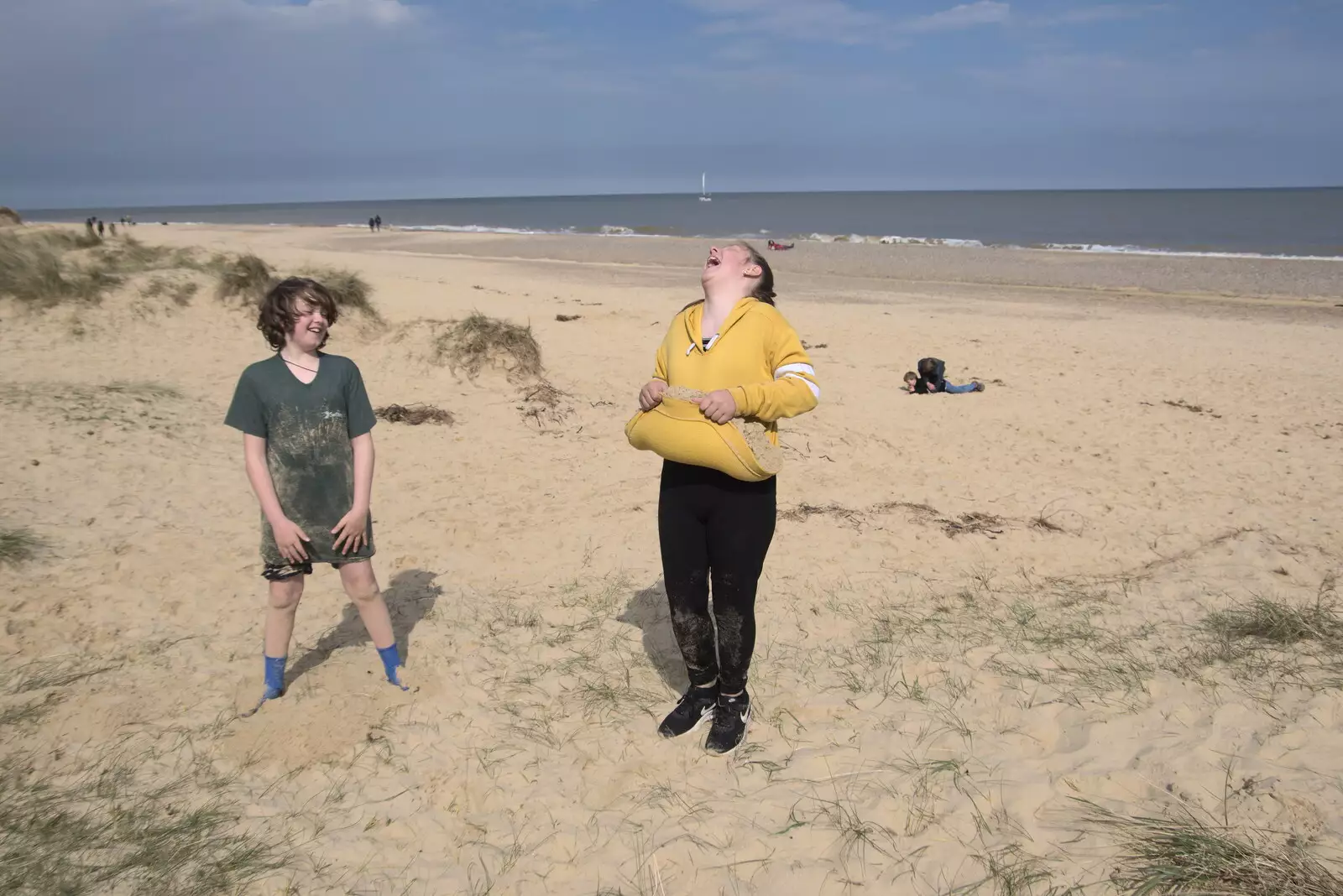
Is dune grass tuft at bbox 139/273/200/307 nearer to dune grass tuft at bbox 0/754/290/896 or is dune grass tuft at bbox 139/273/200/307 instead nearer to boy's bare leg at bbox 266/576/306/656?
boy's bare leg at bbox 266/576/306/656

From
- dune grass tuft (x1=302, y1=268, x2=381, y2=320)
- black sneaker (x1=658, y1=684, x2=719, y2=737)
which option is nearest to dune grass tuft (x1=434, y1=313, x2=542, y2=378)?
dune grass tuft (x1=302, y1=268, x2=381, y2=320)

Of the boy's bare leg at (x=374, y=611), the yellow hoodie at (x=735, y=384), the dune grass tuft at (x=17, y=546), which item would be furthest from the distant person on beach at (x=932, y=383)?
the dune grass tuft at (x=17, y=546)

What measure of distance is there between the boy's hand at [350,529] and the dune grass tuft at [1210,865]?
2.94 m

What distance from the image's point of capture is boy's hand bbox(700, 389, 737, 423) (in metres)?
2.84

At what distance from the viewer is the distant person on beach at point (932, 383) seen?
10.6 meters

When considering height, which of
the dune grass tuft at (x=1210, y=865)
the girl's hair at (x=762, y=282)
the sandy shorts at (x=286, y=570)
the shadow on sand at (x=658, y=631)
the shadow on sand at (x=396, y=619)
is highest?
the girl's hair at (x=762, y=282)

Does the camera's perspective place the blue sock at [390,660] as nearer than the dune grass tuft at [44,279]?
Yes

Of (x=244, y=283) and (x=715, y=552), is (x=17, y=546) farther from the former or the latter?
(x=244, y=283)

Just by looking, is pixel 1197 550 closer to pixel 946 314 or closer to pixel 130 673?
pixel 130 673

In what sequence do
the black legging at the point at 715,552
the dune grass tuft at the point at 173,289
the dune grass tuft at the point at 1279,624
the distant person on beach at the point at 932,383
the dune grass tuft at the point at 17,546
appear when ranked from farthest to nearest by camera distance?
the dune grass tuft at the point at 173,289, the distant person on beach at the point at 932,383, the dune grass tuft at the point at 17,546, the dune grass tuft at the point at 1279,624, the black legging at the point at 715,552

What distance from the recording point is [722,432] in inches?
114

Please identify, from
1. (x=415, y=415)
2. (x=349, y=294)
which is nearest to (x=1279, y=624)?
(x=415, y=415)

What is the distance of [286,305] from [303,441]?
0.54 meters

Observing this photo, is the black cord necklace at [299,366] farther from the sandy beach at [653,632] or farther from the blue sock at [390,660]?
the sandy beach at [653,632]
